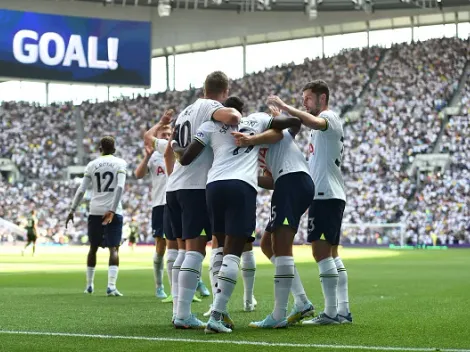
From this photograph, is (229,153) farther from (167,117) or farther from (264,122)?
(167,117)

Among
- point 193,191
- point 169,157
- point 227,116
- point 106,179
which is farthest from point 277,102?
point 106,179

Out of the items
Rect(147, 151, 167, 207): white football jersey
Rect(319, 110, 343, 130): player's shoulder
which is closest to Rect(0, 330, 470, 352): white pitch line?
Rect(319, 110, 343, 130): player's shoulder

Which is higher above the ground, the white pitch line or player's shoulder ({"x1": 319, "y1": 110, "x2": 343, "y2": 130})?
player's shoulder ({"x1": 319, "y1": 110, "x2": 343, "y2": 130})

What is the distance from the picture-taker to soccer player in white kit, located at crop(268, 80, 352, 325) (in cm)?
905

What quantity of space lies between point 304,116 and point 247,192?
1.13m

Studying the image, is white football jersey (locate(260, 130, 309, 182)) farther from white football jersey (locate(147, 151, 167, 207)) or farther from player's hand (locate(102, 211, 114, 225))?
player's hand (locate(102, 211, 114, 225))

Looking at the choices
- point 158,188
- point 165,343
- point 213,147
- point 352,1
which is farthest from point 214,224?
A: point 352,1

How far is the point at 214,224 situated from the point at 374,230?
4060 centimetres

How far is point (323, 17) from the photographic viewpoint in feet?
196

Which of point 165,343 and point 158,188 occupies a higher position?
point 158,188

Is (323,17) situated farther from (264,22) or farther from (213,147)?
(213,147)

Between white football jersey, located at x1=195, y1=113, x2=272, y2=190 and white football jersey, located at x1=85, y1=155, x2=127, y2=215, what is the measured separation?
18.9 ft

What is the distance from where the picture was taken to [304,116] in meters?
8.77

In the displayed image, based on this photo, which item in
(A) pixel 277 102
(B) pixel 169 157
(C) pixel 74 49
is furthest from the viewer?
(C) pixel 74 49
